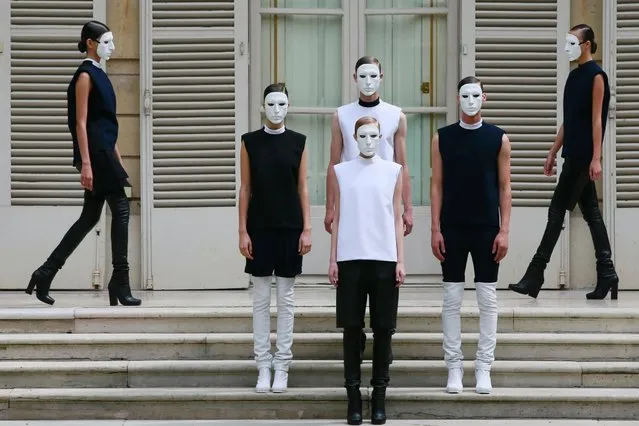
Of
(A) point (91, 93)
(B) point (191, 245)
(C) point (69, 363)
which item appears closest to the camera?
(C) point (69, 363)

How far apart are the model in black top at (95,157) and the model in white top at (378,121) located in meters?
1.52

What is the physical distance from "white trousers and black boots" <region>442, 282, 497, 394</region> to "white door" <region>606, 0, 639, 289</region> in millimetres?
2709

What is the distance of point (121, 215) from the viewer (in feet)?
Result: 28.8

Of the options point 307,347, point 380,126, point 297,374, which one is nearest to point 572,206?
point 380,126

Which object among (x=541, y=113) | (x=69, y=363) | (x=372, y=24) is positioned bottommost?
(x=69, y=363)

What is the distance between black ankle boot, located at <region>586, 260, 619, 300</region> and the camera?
9.28 metres

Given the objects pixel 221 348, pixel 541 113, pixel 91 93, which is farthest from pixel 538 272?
pixel 91 93

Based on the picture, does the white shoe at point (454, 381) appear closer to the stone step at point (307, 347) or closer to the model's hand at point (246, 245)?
the stone step at point (307, 347)

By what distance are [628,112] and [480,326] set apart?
10.1 ft

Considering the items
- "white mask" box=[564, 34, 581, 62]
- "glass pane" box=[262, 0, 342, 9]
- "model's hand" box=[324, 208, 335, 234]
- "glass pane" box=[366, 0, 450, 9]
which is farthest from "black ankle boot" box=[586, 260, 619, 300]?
"glass pane" box=[262, 0, 342, 9]

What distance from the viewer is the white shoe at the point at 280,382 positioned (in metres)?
7.70

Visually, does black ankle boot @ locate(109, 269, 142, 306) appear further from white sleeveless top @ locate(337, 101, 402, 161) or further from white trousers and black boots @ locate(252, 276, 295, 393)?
white sleeveless top @ locate(337, 101, 402, 161)

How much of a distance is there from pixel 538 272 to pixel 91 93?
298 cm

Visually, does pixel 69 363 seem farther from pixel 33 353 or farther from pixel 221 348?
pixel 221 348
